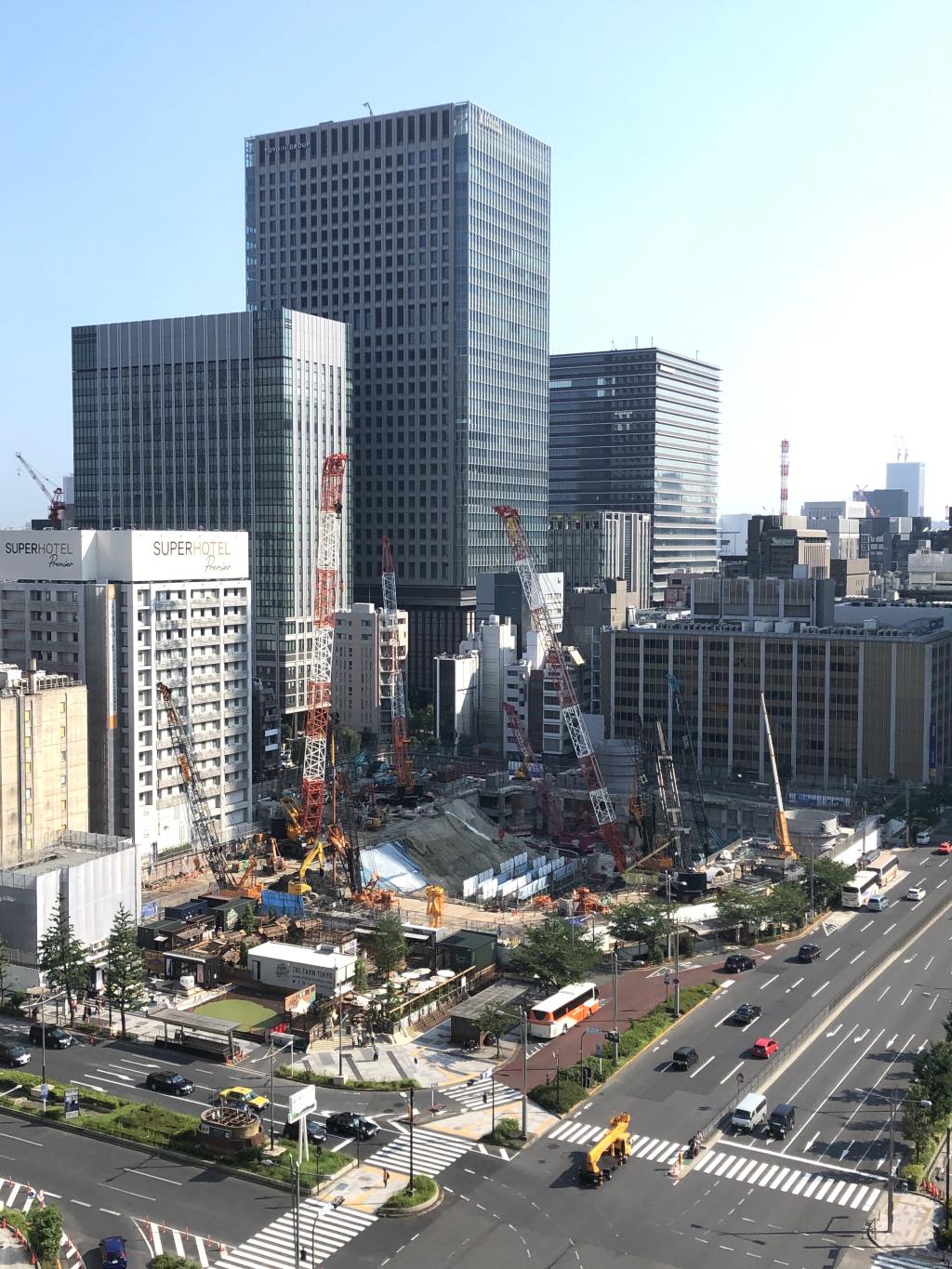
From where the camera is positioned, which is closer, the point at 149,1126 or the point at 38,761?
the point at 149,1126

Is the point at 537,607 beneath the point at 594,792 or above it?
above

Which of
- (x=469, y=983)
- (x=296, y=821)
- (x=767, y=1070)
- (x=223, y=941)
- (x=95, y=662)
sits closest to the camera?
(x=767, y=1070)

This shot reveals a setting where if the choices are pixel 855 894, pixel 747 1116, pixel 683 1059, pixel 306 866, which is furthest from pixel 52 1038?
pixel 855 894

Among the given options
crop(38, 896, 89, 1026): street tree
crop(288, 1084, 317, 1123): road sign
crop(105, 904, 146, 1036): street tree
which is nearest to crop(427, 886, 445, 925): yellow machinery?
crop(105, 904, 146, 1036): street tree

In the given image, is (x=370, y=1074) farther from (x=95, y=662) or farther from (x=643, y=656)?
(x=643, y=656)

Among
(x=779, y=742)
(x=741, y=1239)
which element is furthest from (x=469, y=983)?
(x=779, y=742)

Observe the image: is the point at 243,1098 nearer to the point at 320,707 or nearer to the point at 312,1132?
the point at 312,1132

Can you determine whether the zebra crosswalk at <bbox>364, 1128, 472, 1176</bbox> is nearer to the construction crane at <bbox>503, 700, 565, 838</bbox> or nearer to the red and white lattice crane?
the red and white lattice crane
